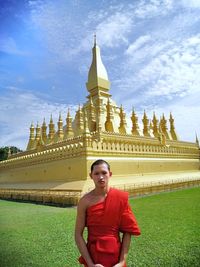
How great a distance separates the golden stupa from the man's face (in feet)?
38.2

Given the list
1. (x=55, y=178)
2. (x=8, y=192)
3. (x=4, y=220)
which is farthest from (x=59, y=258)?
(x=8, y=192)

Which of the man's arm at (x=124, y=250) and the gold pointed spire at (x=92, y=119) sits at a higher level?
the gold pointed spire at (x=92, y=119)

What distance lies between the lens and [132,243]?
18.6 feet

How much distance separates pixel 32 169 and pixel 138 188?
10766 millimetres

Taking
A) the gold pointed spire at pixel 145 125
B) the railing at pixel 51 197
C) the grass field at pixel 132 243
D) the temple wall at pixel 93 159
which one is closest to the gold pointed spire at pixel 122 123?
the temple wall at pixel 93 159

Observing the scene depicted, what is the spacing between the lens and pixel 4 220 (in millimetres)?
9227

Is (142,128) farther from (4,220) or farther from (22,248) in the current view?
(22,248)

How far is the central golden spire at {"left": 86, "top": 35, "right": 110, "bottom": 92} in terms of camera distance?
28.9 meters

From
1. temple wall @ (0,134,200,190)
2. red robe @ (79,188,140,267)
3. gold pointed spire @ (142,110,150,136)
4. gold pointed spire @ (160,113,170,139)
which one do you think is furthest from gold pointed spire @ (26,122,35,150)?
red robe @ (79,188,140,267)

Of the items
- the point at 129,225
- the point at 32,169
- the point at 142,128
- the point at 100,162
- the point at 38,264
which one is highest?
the point at 142,128

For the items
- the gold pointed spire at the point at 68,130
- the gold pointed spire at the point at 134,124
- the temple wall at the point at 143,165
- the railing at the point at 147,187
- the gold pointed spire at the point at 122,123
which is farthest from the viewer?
the gold pointed spire at the point at 134,124

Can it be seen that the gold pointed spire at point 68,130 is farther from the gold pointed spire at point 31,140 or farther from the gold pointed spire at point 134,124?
the gold pointed spire at point 31,140

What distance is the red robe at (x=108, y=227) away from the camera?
103 inches

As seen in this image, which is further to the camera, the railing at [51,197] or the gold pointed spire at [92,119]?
the gold pointed spire at [92,119]
